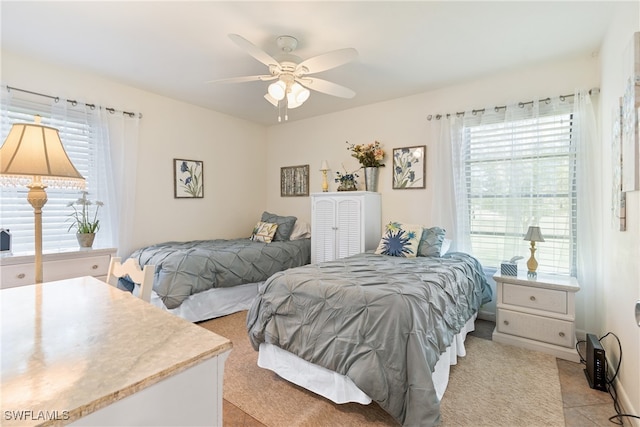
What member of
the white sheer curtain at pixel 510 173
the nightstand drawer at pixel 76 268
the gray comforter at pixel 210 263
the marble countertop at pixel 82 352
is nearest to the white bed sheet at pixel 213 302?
the gray comforter at pixel 210 263

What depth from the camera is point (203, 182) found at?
173 inches

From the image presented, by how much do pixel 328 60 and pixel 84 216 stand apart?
9.41 feet

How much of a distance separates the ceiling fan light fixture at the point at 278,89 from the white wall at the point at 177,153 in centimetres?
221

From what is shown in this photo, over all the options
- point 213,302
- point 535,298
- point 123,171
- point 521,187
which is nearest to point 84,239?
point 123,171

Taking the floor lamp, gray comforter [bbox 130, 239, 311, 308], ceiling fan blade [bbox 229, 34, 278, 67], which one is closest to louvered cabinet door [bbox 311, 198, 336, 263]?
gray comforter [bbox 130, 239, 311, 308]

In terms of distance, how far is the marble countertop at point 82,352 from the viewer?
58cm

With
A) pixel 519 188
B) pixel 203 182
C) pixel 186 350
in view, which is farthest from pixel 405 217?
pixel 186 350

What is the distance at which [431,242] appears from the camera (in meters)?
3.15

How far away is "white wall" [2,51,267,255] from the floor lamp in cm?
245

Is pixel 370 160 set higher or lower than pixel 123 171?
higher

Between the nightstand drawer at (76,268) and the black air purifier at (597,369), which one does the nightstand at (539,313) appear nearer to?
the black air purifier at (597,369)

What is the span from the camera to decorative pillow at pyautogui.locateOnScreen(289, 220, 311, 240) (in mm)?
4480

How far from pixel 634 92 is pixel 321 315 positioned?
1995 millimetres

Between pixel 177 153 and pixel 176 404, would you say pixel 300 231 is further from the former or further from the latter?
pixel 176 404
